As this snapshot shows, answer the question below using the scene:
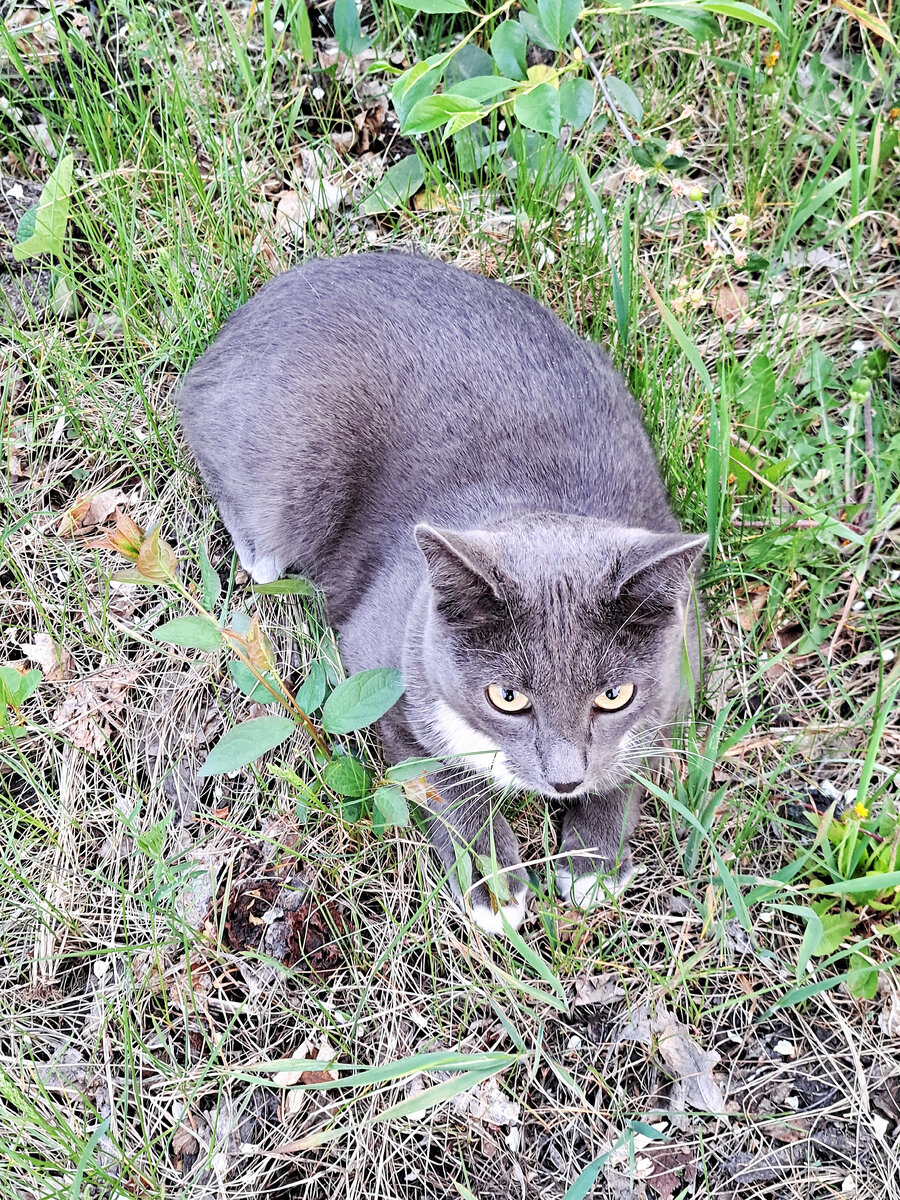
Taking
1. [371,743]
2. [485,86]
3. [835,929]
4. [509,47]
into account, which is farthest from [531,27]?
[835,929]

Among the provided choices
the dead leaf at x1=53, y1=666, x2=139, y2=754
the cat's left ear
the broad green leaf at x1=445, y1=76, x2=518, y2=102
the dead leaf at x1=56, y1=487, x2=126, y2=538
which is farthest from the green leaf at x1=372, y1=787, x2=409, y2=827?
the broad green leaf at x1=445, y1=76, x2=518, y2=102

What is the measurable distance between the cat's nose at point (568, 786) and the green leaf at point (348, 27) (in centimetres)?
262

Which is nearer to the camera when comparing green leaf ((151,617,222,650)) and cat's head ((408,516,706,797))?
cat's head ((408,516,706,797))

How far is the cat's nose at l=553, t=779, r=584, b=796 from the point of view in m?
2.16

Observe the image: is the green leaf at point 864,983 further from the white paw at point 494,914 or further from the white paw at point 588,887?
the white paw at point 494,914

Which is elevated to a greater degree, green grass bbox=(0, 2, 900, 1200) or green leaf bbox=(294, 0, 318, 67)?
green leaf bbox=(294, 0, 318, 67)

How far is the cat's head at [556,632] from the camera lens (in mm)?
2064

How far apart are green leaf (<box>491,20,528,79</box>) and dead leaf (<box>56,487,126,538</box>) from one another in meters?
1.66

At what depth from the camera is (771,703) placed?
2.95 metres

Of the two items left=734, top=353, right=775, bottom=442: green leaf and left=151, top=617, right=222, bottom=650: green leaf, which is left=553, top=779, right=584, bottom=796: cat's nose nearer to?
left=151, top=617, right=222, bottom=650: green leaf

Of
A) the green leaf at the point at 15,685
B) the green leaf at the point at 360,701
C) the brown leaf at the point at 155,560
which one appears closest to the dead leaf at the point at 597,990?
the green leaf at the point at 360,701

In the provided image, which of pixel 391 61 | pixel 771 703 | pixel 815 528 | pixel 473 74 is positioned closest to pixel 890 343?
pixel 815 528

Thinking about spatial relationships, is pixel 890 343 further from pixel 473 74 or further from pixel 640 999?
pixel 640 999

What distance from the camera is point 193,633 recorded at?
7.83 feet
